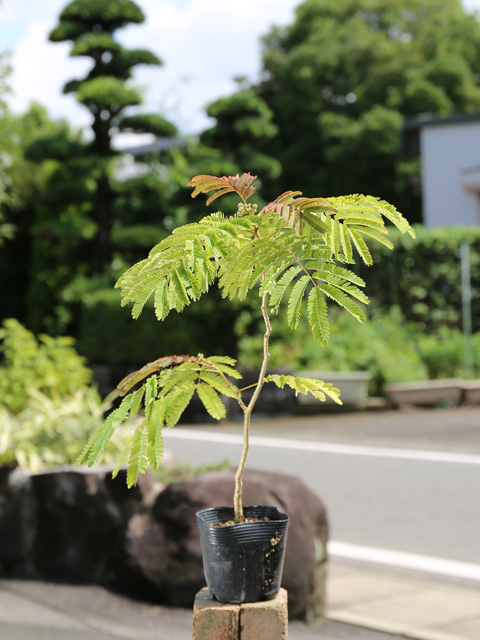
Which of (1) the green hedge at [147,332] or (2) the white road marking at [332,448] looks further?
(1) the green hedge at [147,332]

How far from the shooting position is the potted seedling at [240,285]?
2.46 m

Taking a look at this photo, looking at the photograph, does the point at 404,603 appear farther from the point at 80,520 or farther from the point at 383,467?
the point at 383,467

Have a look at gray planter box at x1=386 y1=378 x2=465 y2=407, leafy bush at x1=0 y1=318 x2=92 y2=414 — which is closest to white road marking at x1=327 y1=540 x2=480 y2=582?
leafy bush at x1=0 y1=318 x2=92 y2=414

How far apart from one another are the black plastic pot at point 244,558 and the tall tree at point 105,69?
16.7 metres

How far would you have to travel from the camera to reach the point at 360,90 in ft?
115

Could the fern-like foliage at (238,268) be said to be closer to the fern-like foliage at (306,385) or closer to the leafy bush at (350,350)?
the fern-like foliage at (306,385)

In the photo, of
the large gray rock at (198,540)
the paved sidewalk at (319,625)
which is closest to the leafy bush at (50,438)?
the paved sidewalk at (319,625)

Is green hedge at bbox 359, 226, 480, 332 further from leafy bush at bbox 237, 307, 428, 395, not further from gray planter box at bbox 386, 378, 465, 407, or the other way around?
gray planter box at bbox 386, 378, 465, 407

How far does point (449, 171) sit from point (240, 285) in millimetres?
24926

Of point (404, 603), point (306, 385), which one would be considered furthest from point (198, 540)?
point (306, 385)

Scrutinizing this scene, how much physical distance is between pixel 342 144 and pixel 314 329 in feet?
104

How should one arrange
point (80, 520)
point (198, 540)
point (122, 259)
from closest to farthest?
point (198, 540), point (80, 520), point (122, 259)

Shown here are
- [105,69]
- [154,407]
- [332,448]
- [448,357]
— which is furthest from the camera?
[105,69]

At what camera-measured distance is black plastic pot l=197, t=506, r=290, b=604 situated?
8.44 ft
